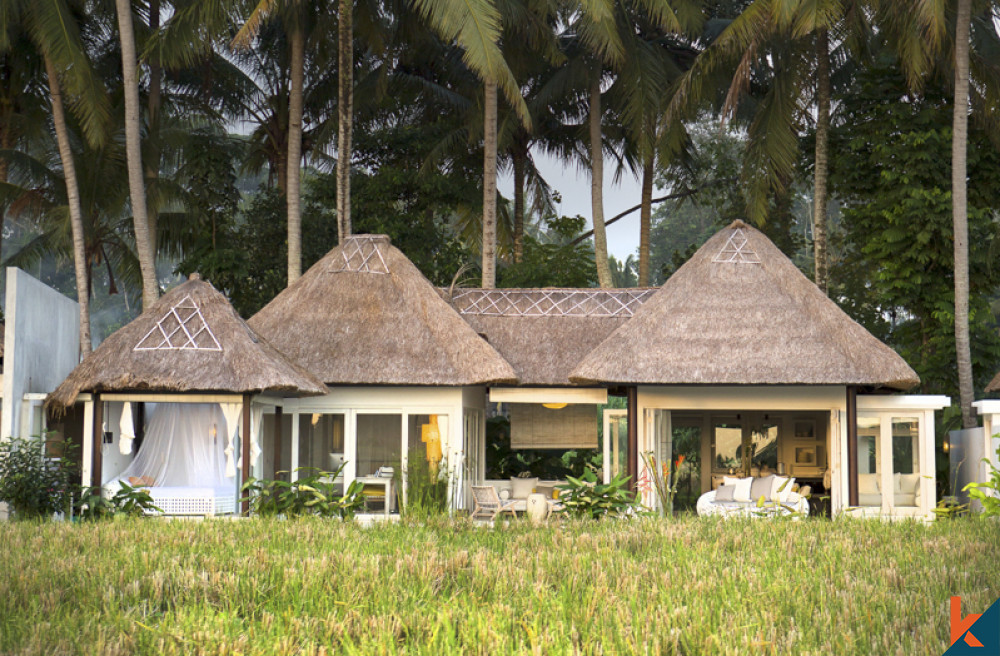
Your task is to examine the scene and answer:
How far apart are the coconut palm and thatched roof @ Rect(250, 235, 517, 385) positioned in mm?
5141

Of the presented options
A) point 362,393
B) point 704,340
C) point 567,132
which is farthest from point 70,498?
point 567,132

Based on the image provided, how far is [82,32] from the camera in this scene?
1888cm

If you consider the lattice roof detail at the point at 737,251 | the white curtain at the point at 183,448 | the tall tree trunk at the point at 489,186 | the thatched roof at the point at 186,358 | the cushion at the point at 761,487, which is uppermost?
the tall tree trunk at the point at 489,186

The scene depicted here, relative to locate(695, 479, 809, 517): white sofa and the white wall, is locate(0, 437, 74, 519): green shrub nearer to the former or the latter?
the white wall

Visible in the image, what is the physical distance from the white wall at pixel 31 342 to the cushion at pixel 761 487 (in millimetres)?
8672

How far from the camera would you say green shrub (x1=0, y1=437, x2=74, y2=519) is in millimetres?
10641

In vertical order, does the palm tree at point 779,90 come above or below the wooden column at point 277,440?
above

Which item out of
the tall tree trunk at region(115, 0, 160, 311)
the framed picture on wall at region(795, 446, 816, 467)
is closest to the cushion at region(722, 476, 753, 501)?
the framed picture on wall at region(795, 446, 816, 467)

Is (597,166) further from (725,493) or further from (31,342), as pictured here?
(31,342)

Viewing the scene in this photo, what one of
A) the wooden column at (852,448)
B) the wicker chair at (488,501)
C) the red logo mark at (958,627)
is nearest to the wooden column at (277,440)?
the wicker chair at (488,501)

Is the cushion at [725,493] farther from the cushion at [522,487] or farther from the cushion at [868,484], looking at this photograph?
the cushion at [522,487]

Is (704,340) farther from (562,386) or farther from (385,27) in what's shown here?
(385,27)

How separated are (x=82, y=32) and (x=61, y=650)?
17.2 metres

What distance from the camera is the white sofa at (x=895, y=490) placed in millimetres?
13148
